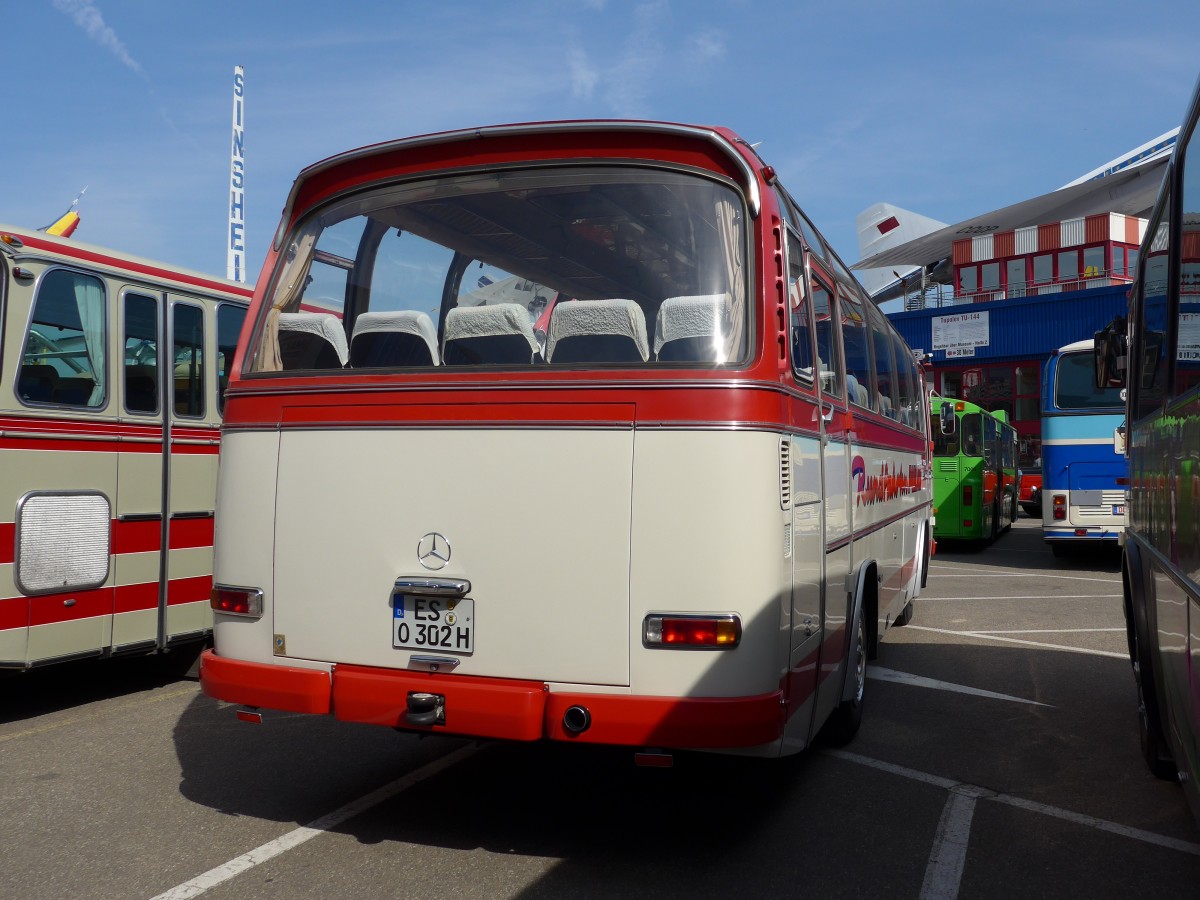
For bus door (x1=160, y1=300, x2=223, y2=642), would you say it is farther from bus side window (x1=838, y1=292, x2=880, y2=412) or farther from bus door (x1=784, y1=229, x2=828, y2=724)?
bus door (x1=784, y1=229, x2=828, y2=724)

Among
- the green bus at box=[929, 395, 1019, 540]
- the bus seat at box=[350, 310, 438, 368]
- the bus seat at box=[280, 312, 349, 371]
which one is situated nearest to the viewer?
the bus seat at box=[350, 310, 438, 368]

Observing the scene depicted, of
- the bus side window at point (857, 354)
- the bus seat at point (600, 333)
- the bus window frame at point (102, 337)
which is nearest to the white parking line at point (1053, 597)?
the bus side window at point (857, 354)

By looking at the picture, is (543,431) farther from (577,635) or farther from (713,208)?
(713,208)

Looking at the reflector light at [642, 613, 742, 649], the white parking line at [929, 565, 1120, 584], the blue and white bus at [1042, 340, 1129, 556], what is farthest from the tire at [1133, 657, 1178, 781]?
the blue and white bus at [1042, 340, 1129, 556]

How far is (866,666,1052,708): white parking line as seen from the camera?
7.21 meters

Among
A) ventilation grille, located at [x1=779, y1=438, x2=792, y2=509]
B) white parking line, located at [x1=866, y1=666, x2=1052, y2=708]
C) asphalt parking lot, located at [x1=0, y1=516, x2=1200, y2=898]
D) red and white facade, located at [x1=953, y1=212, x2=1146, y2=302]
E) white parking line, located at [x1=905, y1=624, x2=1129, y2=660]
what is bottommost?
asphalt parking lot, located at [x1=0, y1=516, x2=1200, y2=898]

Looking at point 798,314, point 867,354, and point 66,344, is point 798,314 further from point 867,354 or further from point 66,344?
point 66,344

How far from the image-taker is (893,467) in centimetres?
783

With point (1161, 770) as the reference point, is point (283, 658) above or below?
above

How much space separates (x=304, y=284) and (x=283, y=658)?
5.30 ft

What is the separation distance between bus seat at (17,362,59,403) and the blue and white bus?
13006 mm

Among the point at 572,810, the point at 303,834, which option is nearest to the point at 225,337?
the point at 303,834

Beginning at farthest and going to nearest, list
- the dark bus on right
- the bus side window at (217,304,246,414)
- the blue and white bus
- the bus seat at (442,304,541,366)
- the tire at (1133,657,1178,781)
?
the blue and white bus
the bus side window at (217,304,246,414)
the tire at (1133,657,1178,781)
the bus seat at (442,304,541,366)
the dark bus on right

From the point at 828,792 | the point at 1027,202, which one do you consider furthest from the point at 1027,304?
the point at 828,792
